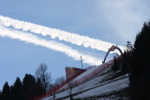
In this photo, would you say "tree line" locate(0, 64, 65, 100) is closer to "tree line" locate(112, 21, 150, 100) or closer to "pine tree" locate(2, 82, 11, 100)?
"pine tree" locate(2, 82, 11, 100)

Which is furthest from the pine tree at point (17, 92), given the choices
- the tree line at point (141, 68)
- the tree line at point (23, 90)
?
the tree line at point (141, 68)

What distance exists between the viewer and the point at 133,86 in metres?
→ 20.3

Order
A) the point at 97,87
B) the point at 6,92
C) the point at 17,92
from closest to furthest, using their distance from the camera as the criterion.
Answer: the point at 97,87, the point at 17,92, the point at 6,92

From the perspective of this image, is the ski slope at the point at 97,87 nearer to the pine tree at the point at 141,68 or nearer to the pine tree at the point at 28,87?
the pine tree at the point at 141,68

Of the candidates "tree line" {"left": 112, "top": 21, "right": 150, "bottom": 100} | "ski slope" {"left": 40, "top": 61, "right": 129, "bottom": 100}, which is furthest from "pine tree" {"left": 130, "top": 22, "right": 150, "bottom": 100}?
"ski slope" {"left": 40, "top": 61, "right": 129, "bottom": 100}

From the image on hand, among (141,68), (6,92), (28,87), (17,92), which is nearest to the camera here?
(141,68)

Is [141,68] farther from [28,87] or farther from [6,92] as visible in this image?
[28,87]

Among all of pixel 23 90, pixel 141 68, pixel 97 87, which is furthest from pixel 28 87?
pixel 141 68

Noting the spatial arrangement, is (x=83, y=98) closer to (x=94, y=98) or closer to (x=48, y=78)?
(x=94, y=98)

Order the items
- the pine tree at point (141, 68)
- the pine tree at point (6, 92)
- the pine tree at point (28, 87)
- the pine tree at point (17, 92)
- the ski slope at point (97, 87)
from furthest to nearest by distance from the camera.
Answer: the pine tree at point (28, 87) → the pine tree at point (6, 92) → the pine tree at point (17, 92) → the ski slope at point (97, 87) → the pine tree at point (141, 68)

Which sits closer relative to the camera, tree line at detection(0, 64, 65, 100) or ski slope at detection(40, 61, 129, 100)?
ski slope at detection(40, 61, 129, 100)

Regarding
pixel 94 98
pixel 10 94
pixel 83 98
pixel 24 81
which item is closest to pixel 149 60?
pixel 94 98

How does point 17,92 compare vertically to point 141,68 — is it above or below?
above

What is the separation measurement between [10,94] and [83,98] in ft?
166
